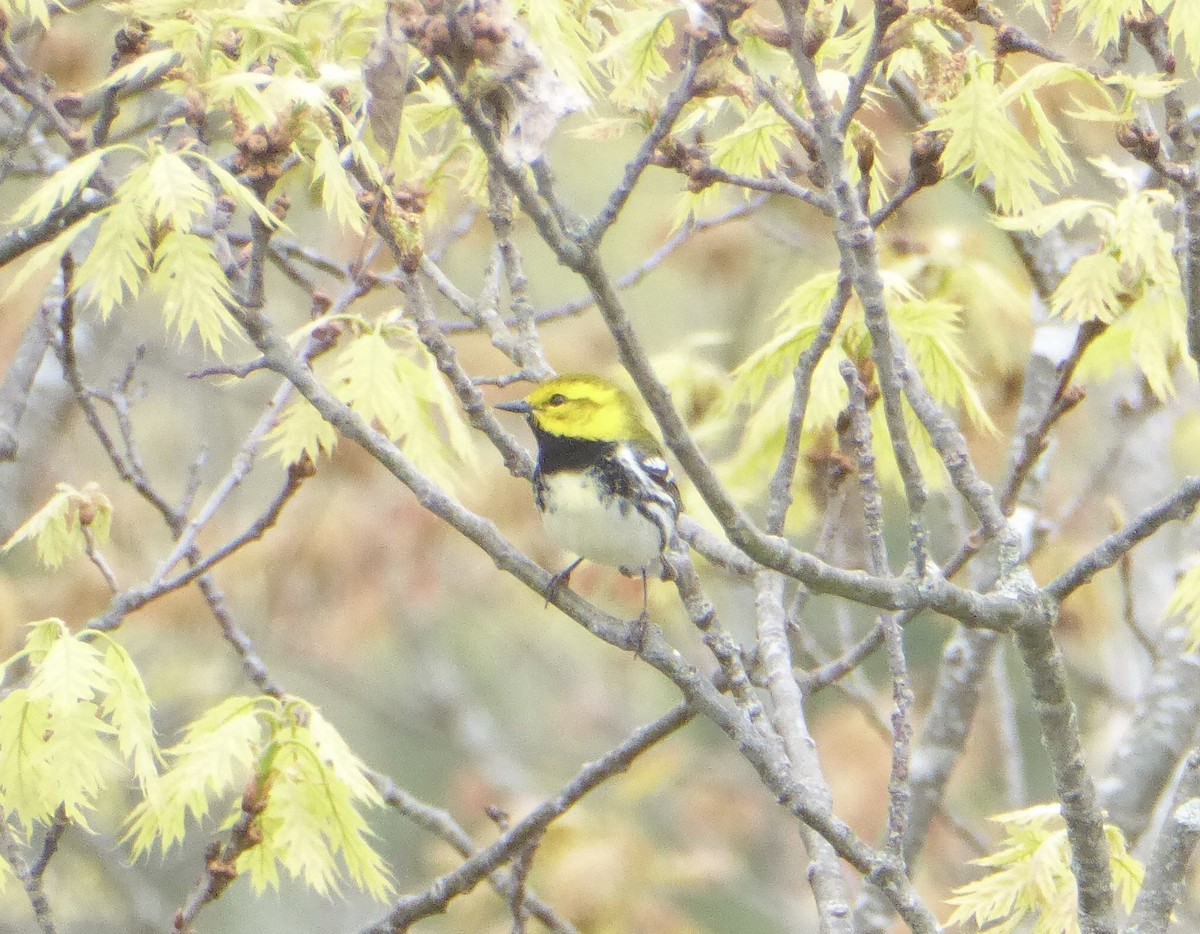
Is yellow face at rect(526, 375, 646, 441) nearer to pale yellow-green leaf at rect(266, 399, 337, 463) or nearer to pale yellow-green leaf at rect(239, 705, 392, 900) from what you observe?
pale yellow-green leaf at rect(266, 399, 337, 463)

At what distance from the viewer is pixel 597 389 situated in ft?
9.37

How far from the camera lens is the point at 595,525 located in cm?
272

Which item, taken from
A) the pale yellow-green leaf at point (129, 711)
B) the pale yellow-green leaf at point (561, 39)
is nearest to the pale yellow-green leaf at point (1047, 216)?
the pale yellow-green leaf at point (561, 39)

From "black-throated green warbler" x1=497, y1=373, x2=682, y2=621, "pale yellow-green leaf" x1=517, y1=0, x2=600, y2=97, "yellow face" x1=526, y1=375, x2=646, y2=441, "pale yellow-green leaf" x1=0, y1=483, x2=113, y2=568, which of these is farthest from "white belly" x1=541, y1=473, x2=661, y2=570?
"pale yellow-green leaf" x1=0, y1=483, x2=113, y2=568

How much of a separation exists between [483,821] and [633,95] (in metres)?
5.38

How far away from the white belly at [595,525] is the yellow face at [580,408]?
13cm

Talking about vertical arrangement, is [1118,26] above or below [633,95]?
above

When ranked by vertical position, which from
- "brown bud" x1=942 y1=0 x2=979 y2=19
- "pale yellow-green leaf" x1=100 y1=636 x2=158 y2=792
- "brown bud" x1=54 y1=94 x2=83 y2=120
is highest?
"brown bud" x1=942 y1=0 x2=979 y2=19

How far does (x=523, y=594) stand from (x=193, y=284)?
5.05 metres

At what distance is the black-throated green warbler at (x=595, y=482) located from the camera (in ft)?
8.95

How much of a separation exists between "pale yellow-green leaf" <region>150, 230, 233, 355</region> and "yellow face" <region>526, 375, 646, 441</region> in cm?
77

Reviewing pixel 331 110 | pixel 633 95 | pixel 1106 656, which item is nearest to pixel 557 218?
pixel 331 110

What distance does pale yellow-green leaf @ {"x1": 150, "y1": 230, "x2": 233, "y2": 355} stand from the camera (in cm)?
207

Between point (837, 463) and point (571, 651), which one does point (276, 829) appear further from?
point (571, 651)
